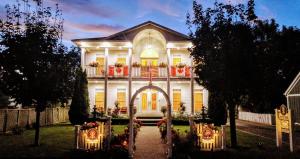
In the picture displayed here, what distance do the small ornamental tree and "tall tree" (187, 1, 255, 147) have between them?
1239cm

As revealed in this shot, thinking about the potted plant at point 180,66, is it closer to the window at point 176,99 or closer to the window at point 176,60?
the window at point 176,60

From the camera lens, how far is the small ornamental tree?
75.4ft

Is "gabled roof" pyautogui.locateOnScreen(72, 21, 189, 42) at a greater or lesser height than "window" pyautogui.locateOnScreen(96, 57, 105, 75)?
greater

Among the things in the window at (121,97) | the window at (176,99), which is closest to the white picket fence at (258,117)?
the window at (176,99)

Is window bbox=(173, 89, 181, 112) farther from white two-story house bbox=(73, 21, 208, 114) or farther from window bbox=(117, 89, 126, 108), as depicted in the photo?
window bbox=(117, 89, 126, 108)

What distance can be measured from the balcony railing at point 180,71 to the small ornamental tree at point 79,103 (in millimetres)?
7965

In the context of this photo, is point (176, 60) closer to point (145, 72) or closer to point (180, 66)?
point (180, 66)

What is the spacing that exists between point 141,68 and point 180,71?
3.58 metres

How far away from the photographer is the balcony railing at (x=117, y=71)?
86.4 feet

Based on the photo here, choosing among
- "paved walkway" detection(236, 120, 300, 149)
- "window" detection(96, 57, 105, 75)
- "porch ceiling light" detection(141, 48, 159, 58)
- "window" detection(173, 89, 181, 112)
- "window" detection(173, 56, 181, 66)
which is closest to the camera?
"paved walkway" detection(236, 120, 300, 149)

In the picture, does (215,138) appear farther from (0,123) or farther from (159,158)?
(0,123)

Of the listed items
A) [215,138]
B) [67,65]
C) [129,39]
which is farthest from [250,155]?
[129,39]

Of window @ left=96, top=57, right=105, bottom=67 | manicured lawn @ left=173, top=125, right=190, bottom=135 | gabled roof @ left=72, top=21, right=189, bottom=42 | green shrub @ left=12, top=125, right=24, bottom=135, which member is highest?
gabled roof @ left=72, top=21, right=189, bottom=42

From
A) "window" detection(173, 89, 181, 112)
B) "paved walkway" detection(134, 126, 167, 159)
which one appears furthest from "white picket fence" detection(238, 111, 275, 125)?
"paved walkway" detection(134, 126, 167, 159)
